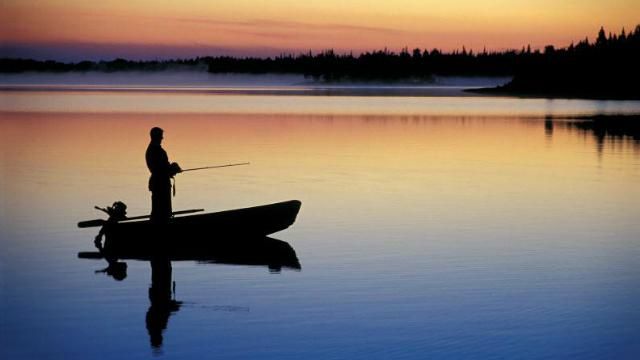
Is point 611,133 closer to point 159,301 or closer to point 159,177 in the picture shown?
point 159,177

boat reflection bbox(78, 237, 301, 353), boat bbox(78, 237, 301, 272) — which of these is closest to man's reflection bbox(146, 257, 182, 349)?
boat reflection bbox(78, 237, 301, 353)

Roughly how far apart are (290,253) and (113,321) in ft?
18.1

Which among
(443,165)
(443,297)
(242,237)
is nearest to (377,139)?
(443,165)

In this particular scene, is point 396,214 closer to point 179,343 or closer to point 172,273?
point 172,273

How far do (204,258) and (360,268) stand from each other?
2938mm

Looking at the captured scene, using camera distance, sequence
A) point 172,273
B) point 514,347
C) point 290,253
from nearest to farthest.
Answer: point 514,347, point 172,273, point 290,253

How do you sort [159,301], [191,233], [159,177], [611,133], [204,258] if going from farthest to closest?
[611,133] < [191,233] < [159,177] < [204,258] < [159,301]

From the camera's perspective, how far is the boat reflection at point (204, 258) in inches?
583

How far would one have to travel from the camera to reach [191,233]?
18.1 meters

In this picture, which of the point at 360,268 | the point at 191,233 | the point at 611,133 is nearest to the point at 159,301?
the point at 360,268

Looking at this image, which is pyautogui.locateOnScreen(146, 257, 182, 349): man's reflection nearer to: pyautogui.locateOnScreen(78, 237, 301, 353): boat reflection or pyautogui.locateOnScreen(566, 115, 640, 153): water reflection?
pyautogui.locateOnScreen(78, 237, 301, 353): boat reflection

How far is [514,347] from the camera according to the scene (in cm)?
1125

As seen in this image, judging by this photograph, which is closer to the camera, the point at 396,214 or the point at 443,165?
the point at 396,214

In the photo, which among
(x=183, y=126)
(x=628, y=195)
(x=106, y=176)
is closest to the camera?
(x=628, y=195)
